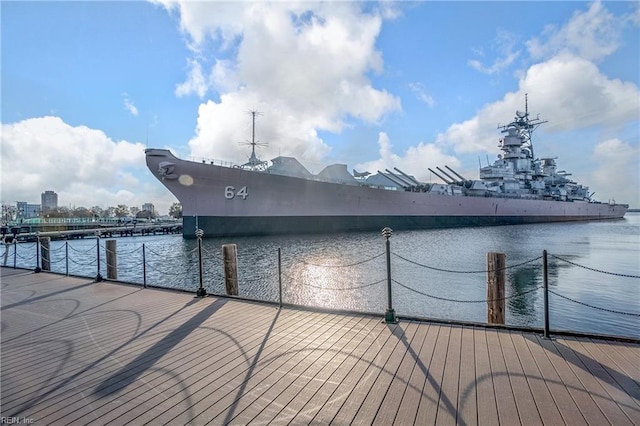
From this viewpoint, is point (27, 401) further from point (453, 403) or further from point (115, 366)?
point (453, 403)

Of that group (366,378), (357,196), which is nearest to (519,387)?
(366,378)

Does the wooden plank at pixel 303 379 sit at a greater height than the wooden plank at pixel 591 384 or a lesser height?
lesser

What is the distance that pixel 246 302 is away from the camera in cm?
491

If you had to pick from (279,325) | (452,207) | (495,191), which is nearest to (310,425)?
(279,325)

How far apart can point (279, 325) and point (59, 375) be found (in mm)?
2069

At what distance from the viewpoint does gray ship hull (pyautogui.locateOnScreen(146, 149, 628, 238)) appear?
79.5 feet

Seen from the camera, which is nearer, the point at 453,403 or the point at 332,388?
the point at 453,403

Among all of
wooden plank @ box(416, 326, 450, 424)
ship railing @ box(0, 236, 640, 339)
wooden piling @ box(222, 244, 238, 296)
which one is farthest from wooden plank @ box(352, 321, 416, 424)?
wooden piling @ box(222, 244, 238, 296)

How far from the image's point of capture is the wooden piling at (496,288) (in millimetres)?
4465

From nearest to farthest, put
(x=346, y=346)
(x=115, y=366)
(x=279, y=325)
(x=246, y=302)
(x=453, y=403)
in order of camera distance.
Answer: (x=453, y=403) → (x=115, y=366) → (x=346, y=346) → (x=279, y=325) → (x=246, y=302)

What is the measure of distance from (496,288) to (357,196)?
2698 cm

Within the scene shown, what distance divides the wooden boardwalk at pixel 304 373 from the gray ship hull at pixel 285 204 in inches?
834

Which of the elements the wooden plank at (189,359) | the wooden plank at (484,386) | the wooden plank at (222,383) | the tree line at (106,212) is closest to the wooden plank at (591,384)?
the wooden plank at (484,386)

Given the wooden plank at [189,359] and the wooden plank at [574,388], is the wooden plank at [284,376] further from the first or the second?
the wooden plank at [574,388]
